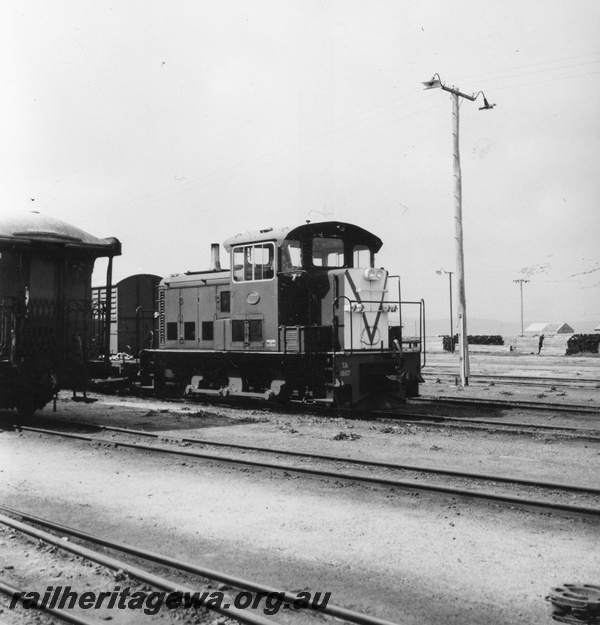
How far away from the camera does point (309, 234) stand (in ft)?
45.1

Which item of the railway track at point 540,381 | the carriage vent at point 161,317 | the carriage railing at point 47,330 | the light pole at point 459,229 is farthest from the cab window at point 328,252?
the railway track at point 540,381

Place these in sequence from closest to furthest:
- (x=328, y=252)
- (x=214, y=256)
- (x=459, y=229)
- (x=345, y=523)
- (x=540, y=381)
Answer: (x=345, y=523) < (x=328, y=252) < (x=214, y=256) < (x=459, y=229) < (x=540, y=381)

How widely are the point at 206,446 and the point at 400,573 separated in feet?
18.7

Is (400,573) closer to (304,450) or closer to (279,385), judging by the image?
(304,450)

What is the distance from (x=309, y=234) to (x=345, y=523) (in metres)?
8.47

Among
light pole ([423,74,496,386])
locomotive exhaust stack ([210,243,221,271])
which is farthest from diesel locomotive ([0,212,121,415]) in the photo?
light pole ([423,74,496,386])

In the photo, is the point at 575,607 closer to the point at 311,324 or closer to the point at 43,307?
the point at 311,324

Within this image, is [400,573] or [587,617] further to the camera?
[400,573]

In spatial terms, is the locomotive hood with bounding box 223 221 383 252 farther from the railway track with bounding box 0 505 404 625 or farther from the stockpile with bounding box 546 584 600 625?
the stockpile with bounding box 546 584 600 625

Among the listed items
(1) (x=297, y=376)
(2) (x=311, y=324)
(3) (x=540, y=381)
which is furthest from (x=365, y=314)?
(3) (x=540, y=381)

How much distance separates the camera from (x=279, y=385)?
546 inches

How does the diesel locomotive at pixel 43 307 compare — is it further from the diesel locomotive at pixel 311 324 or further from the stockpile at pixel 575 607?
the stockpile at pixel 575 607

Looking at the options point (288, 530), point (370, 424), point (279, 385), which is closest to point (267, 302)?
point (279, 385)

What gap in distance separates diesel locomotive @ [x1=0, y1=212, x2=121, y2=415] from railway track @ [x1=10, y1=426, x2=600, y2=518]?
8.48 ft
